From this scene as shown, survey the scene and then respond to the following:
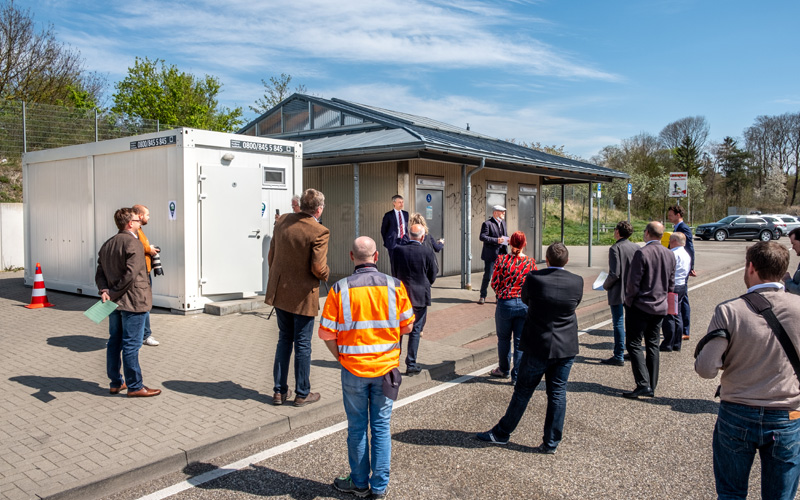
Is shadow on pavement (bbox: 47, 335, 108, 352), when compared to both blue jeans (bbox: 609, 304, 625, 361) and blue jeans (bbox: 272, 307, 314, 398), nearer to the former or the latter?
blue jeans (bbox: 272, 307, 314, 398)

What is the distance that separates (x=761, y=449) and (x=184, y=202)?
27.0ft

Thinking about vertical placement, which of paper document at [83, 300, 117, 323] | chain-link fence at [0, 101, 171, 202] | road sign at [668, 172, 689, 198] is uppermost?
chain-link fence at [0, 101, 171, 202]

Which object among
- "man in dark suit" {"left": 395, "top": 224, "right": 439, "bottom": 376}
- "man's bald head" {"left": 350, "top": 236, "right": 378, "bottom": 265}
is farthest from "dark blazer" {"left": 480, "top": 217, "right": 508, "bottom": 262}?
"man's bald head" {"left": 350, "top": 236, "right": 378, "bottom": 265}

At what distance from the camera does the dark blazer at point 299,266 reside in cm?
514

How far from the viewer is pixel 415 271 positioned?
20.8 ft

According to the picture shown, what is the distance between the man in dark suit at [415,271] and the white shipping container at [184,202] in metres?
4.25

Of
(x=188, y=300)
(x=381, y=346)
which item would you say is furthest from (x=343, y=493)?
(x=188, y=300)

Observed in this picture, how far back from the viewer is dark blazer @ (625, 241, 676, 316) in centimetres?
597

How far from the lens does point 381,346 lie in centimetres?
369

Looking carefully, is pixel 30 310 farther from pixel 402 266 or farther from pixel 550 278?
pixel 550 278

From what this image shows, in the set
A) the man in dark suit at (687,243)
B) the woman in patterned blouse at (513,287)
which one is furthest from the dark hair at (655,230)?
the man in dark suit at (687,243)

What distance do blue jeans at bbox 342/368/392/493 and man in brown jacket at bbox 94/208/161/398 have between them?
8.92ft

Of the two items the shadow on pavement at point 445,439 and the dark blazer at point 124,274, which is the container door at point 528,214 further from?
the dark blazer at point 124,274

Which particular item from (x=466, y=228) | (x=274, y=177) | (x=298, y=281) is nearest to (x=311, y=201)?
(x=298, y=281)
